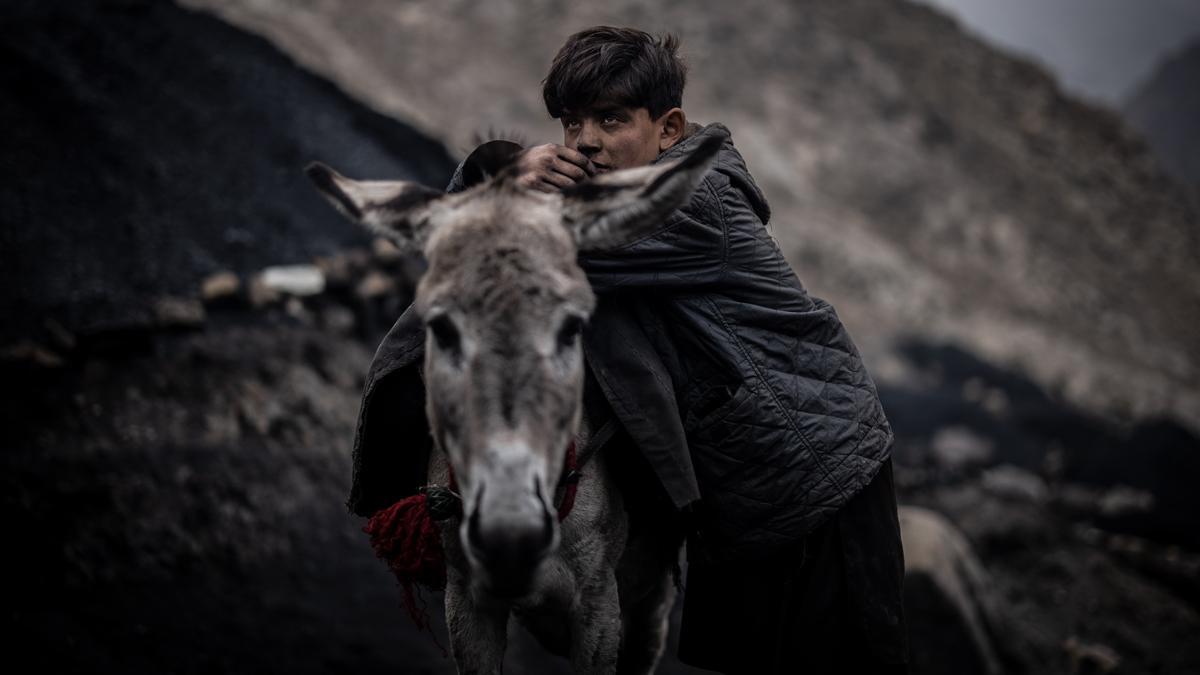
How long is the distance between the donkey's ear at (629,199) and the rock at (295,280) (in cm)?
582

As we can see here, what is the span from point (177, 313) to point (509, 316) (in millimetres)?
5493

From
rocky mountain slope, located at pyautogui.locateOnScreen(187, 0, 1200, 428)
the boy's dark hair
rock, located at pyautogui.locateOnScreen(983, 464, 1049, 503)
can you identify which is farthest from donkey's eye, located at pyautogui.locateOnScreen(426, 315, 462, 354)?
rocky mountain slope, located at pyautogui.locateOnScreen(187, 0, 1200, 428)

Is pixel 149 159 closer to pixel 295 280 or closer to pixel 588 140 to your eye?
pixel 295 280

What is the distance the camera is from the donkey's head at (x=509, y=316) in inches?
63.1

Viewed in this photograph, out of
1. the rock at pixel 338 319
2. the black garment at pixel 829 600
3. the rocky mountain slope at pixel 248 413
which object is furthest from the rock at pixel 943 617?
the rock at pixel 338 319

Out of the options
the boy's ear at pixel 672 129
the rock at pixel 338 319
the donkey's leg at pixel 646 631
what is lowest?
the donkey's leg at pixel 646 631

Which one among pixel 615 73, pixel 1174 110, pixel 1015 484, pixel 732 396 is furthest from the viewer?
pixel 1174 110

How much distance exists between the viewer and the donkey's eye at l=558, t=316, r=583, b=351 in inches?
71.2

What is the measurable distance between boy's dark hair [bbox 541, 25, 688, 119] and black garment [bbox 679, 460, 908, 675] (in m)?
1.58

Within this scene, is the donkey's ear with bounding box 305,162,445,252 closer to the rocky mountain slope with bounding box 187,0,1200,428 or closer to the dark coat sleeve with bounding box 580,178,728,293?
the dark coat sleeve with bounding box 580,178,728,293

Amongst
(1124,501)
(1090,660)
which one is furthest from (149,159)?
(1124,501)

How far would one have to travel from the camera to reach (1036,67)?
90.0 feet

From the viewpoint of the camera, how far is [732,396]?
89.9 inches

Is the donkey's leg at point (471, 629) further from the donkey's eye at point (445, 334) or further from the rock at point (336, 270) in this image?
the rock at point (336, 270)
